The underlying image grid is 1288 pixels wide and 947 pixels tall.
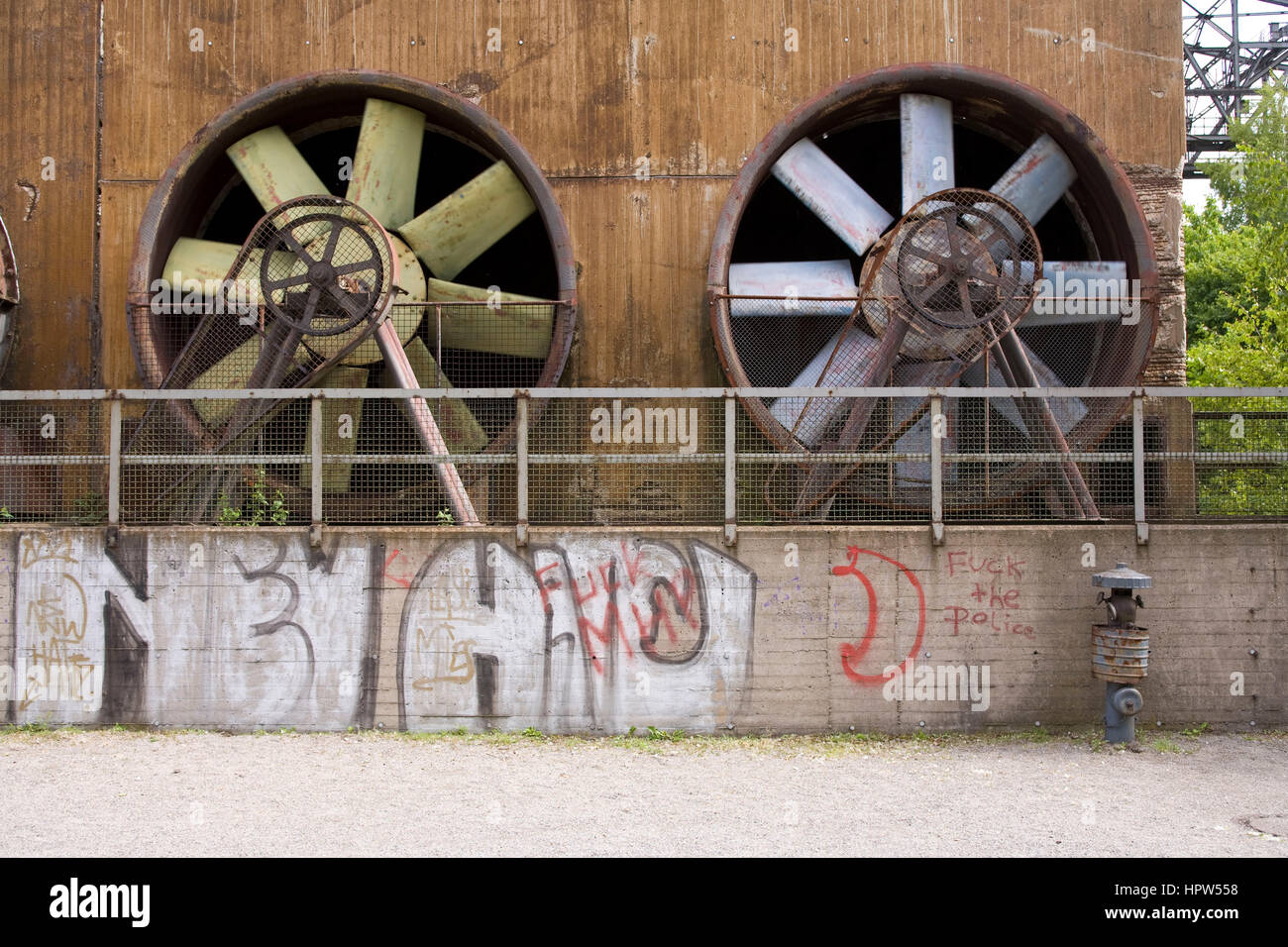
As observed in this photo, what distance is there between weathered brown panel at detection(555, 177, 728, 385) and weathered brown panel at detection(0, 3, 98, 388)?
15.2ft

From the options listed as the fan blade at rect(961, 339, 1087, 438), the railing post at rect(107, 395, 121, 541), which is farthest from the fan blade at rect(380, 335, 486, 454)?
the fan blade at rect(961, 339, 1087, 438)

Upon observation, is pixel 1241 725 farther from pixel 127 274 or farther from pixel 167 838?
pixel 127 274

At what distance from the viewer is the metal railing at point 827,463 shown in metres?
7.58

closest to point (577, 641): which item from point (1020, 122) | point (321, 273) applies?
point (321, 273)

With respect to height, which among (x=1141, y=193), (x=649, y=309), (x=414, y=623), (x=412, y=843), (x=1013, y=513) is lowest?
(x=412, y=843)

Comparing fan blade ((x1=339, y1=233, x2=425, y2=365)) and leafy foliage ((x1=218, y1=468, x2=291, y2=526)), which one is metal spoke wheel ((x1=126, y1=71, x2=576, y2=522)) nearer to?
fan blade ((x1=339, y1=233, x2=425, y2=365))

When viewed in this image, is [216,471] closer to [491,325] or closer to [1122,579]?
[491,325]

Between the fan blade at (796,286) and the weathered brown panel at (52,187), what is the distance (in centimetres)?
621

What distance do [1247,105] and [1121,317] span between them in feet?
57.2

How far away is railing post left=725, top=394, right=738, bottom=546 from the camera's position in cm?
738

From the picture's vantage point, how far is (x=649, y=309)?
33.6 feet

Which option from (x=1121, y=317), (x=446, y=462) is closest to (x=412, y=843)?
(x=446, y=462)

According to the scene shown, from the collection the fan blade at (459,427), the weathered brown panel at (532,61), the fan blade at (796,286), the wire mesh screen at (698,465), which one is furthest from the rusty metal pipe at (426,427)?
the fan blade at (796,286)

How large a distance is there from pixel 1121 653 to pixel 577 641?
3524 mm
